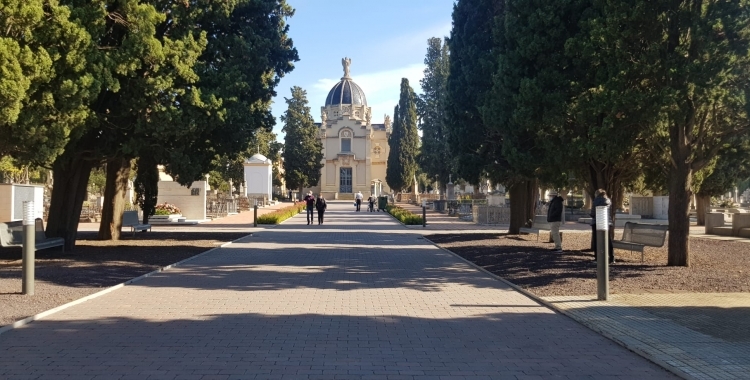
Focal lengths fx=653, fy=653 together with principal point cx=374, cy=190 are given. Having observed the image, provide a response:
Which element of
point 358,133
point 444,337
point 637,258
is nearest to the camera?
point 444,337

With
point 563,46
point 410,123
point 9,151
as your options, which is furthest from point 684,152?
point 410,123

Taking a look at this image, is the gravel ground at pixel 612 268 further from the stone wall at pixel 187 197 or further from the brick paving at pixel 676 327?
the stone wall at pixel 187 197

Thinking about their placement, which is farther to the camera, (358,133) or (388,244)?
(358,133)

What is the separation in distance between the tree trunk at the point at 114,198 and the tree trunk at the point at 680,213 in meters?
14.8

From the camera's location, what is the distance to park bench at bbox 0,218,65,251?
551 inches

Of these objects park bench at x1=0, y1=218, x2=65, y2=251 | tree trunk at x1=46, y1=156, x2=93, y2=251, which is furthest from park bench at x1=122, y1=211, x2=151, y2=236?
park bench at x1=0, y1=218, x2=65, y2=251

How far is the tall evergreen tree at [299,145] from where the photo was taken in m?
77.0

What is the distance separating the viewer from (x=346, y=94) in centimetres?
11056

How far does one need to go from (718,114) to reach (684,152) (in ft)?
3.91

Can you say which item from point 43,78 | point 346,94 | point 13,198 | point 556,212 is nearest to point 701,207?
point 556,212

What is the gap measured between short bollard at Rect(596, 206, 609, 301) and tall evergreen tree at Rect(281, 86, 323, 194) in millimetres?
67704

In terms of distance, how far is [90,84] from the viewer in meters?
13.3

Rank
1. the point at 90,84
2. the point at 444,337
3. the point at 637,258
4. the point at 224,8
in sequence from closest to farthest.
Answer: the point at 444,337 → the point at 90,84 → the point at 637,258 → the point at 224,8

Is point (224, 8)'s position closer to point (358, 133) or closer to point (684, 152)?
point (684, 152)
